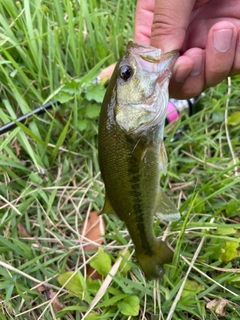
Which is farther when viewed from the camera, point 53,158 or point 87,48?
point 87,48

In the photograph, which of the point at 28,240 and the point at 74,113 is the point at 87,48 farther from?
the point at 28,240

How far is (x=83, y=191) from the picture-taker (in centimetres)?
240

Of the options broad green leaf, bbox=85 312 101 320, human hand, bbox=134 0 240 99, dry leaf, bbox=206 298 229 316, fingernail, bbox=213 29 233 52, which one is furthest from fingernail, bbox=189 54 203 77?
broad green leaf, bbox=85 312 101 320

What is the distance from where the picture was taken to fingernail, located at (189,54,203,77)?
182 cm

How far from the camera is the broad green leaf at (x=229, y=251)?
1980 mm

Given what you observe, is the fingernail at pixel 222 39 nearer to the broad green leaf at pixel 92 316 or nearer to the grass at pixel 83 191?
the grass at pixel 83 191

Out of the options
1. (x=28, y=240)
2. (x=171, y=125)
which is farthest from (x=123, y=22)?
(x=28, y=240)

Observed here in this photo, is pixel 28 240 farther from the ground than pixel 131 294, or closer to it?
farther from the ground

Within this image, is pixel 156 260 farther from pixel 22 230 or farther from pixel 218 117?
pixel 218 117

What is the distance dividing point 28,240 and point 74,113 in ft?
3.03

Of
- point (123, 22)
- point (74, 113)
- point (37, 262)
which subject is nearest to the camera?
point (37, 262)

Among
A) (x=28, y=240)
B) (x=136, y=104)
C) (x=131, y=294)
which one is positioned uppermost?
(x=136, y=104)

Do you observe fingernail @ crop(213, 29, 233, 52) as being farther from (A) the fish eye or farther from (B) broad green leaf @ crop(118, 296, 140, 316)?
(B) broad green leaf @ crop(118, 296, 140, 316)

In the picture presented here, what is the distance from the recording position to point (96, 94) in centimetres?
233
